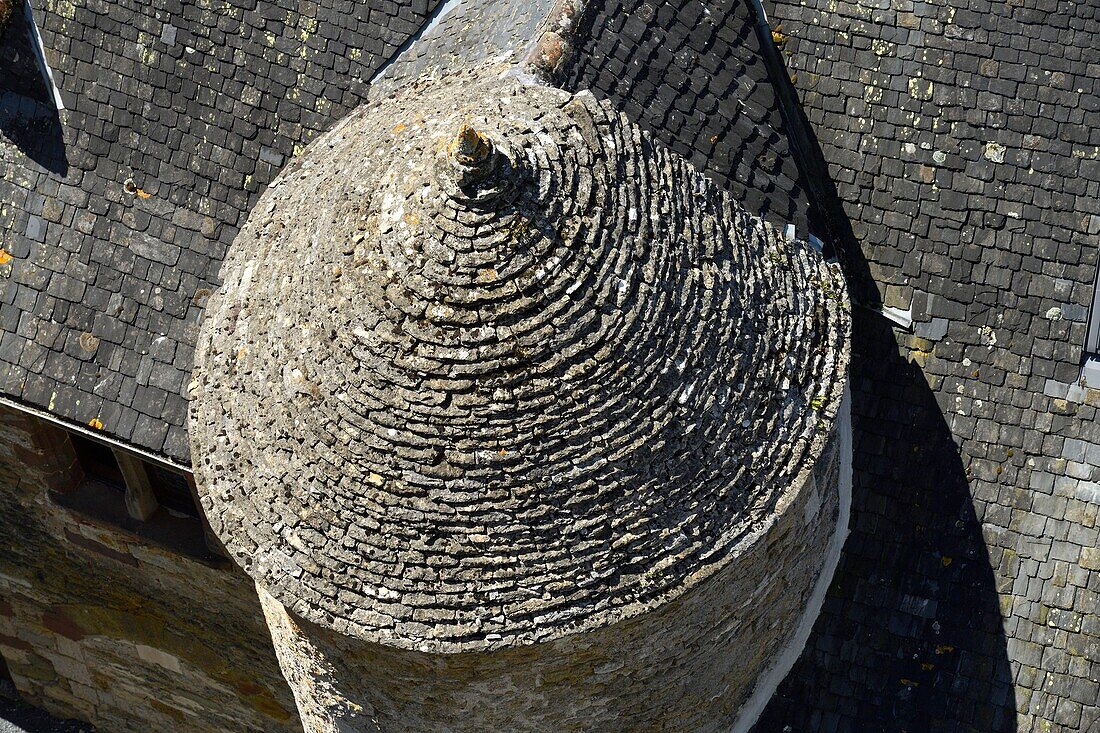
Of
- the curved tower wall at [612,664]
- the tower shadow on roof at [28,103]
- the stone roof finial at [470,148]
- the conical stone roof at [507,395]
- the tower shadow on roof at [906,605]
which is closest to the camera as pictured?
the stone roof finial at [470,148]

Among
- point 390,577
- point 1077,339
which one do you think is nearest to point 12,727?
point 390,577

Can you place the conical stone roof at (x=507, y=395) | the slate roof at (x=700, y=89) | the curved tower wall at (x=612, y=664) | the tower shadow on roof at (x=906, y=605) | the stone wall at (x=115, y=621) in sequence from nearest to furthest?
the conical stone roof at (x=507, y=395)
the curved tower wall at (x=612, y=664)
the slate roof at (x=700, y=89)
the tower shadow on roof at (x=906, y=605)
the stone wall at (x=115, y=621)

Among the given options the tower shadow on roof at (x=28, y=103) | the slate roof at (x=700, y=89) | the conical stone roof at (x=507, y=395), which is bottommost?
the conical stone roof at (x=507, y=395)

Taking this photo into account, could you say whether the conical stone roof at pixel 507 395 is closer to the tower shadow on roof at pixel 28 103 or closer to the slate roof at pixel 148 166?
the slate roof at pixel 148 166

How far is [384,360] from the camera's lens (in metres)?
8.16

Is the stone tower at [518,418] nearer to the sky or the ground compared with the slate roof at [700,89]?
nearer to the ground

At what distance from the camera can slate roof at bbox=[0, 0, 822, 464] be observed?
11.8 meters

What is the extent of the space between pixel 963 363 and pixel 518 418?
15.5 ft

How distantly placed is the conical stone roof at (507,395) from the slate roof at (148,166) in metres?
2.98

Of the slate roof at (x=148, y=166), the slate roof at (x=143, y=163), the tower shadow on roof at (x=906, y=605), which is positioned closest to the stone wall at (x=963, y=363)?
the tower shadow on roof at (x=906, y=605)

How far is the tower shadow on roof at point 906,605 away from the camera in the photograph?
11.0 meters

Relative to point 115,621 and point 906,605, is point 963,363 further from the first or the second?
point 115,621

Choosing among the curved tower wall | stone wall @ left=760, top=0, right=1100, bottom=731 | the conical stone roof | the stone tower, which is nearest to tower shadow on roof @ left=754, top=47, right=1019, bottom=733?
stone wall @ left=760, top=0, right=1100, bottom=731

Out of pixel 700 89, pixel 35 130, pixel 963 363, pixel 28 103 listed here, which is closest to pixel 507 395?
pixel 700 89
